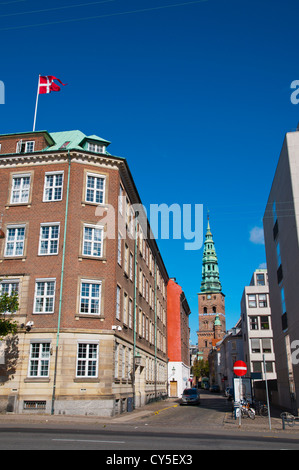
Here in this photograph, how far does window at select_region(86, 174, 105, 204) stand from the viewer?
29.5m

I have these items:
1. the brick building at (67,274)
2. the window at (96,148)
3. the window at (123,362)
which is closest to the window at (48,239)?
the brick building at (67,274)

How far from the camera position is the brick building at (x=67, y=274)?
25.2 meters

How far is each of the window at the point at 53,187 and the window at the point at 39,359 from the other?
9.95m

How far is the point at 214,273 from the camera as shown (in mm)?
163125

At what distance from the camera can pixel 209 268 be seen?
16275 centimetres

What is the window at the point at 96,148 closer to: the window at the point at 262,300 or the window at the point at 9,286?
the window at the point at 9,286

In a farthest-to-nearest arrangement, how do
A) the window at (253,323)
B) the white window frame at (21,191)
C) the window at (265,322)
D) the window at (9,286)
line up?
the window at (253,323) < the window at (265,322) < the white window frame at (21,191) < the window at (9,286)

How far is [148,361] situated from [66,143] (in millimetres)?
23788

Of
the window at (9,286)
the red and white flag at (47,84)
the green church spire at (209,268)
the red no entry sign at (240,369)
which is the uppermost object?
the green church spire at (209,268)

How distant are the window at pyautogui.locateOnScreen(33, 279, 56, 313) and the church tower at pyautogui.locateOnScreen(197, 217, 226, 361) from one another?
437 ft

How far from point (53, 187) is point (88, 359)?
1206 centimetres

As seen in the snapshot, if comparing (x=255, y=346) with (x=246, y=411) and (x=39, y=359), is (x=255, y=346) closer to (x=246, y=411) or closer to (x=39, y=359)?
(x=246, y=411)

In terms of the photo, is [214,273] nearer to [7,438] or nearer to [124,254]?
[124,254]

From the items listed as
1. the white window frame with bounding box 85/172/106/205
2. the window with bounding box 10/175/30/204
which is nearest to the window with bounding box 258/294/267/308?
the white window frame with bounding box 85/172/106/205
